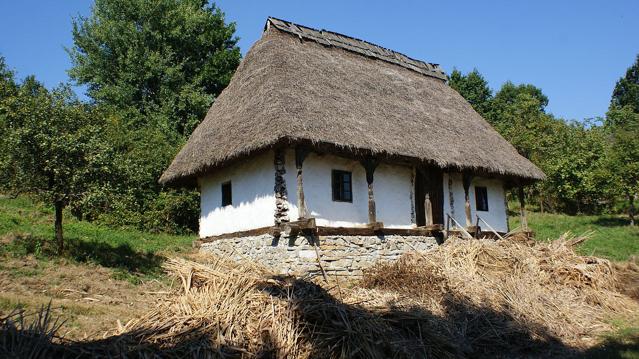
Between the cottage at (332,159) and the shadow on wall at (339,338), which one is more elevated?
the cottage at (332,159)

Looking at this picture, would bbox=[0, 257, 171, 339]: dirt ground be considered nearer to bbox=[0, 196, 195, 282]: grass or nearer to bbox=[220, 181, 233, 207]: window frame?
bbox=[0, 196, 195, 282]: grass

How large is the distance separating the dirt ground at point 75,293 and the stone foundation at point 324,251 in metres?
2.46

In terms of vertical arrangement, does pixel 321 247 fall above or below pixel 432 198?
below

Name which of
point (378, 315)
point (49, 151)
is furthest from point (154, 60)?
point (378, 315)

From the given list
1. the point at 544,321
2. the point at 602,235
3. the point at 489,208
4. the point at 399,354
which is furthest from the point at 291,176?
the point at 602,235

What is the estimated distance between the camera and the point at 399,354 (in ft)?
17.4

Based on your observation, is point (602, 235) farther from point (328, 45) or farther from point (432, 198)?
A: point (328, 45)

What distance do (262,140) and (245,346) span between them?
22.2ft

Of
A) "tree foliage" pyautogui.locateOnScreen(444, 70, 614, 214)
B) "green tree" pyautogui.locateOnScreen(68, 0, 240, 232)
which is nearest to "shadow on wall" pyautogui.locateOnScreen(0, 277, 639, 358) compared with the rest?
"tree foliage" pyautogui.locateOnScreen(444, 70, 614, 214)

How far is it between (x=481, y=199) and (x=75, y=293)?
13.1 metres

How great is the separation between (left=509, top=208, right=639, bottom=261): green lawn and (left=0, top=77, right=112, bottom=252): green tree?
42.2ft

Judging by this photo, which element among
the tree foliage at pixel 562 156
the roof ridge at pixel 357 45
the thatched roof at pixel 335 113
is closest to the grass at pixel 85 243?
the thatched roof at pixel 335 113

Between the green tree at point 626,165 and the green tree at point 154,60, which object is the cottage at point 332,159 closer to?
the green tree at point 626,165

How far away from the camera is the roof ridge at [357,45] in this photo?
16291 millimetres
